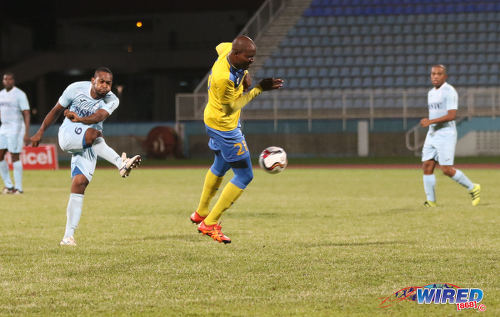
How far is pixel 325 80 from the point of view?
32312mm

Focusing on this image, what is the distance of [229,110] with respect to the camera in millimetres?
7887

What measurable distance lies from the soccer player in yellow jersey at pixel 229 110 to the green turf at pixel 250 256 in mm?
529

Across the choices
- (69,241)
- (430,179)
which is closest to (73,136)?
(69,241)

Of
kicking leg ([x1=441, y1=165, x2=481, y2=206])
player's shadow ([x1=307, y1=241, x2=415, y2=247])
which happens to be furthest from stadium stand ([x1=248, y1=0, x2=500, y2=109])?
player's shadow ([x1=307, y1=241, x2=415, y2=247])

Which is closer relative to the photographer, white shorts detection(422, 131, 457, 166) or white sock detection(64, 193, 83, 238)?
white sock detection(64, 193, 83, 238)

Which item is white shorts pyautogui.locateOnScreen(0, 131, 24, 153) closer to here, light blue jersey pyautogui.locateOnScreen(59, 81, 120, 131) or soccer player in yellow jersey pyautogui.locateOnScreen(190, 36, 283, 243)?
light blue jersey pyautogui.locateOnScreen(59, 81, 120, 131)

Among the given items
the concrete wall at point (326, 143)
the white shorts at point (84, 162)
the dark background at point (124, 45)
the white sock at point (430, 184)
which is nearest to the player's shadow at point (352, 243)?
the white shorts at point (84, 162)

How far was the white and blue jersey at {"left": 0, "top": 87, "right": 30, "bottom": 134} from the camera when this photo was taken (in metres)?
15.1

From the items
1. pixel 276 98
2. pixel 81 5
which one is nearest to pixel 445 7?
pixel 276 98

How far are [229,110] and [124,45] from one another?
3977 cm

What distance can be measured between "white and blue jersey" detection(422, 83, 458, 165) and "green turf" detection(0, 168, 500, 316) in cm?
87

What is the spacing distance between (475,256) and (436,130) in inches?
214

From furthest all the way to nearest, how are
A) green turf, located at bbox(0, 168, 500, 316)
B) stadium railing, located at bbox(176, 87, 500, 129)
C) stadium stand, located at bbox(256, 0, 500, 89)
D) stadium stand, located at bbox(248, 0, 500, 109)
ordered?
1. stadium stand, located at bbox(256, 0, 500, 89)
2. stadium stand, located at bbox(248, 0, 500, 109)
3. stadium railing, located at bbox(176, 87, 500, 129)
4. green turf, located at bbox(0, 168, 500, 316)

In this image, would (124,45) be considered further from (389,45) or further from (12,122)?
(12,122)
